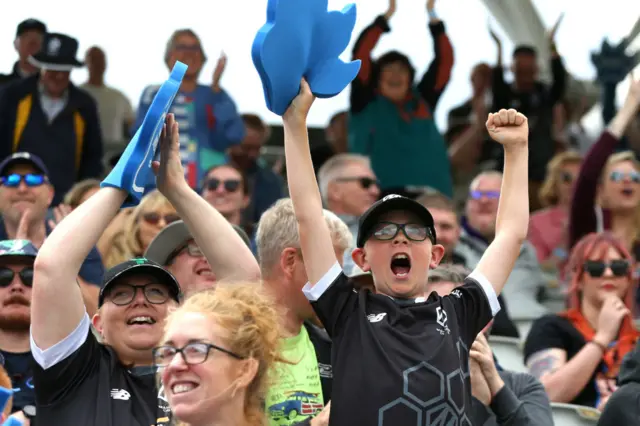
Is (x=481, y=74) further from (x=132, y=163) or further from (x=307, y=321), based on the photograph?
(x=132, y=163)

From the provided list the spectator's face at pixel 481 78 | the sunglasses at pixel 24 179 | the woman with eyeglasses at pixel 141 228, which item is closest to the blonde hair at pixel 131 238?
the woman with eyeglasses at pixel 141 228

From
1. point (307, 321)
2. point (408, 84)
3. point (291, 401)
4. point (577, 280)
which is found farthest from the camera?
point (408, 84)

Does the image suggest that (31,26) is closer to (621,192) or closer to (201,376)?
(621,192)

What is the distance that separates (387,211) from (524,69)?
6167 mm

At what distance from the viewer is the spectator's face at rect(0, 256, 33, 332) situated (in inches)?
193

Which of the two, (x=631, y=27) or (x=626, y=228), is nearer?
(x=626, y=228)

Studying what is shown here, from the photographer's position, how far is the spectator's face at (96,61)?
33.9ft

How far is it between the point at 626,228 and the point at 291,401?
4354mm

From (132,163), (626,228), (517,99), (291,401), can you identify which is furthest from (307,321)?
(517,99)

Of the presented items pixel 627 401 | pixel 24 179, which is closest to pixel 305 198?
pixel 627 401

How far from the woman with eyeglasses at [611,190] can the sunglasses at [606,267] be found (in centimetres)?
126

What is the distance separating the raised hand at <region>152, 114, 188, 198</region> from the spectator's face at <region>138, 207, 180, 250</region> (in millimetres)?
2219

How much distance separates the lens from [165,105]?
4039 mm

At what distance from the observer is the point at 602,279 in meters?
6.38
